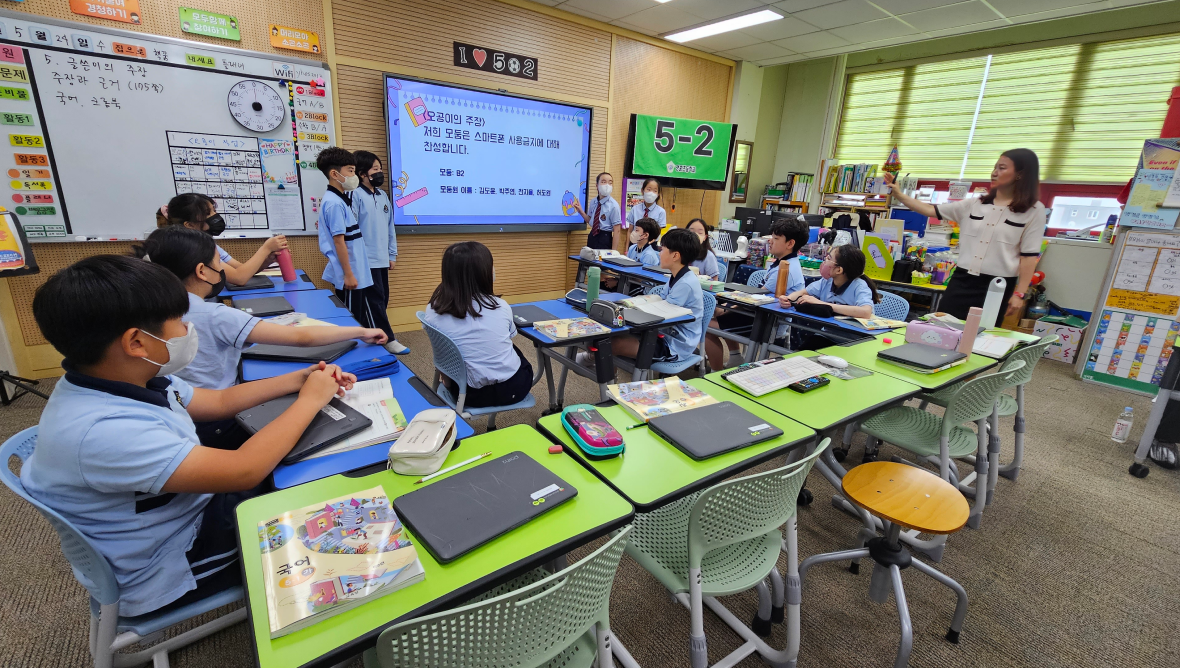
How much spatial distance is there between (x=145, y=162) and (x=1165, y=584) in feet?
19.7

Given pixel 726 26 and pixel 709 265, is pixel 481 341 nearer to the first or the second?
pixel 709 265

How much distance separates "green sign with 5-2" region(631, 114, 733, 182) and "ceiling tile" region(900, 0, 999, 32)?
2148 millimetres

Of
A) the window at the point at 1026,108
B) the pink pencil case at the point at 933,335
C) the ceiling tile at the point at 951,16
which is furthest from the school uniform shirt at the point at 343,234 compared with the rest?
the window at the point at 1026,108

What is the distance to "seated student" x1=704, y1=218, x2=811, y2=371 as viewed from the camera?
11.0ft

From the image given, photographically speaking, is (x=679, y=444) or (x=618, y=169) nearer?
(x=679, y=444)

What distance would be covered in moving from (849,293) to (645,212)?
3.22 m

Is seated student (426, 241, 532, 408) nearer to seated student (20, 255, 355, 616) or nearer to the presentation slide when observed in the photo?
seated student (20, 255, 355, 616)

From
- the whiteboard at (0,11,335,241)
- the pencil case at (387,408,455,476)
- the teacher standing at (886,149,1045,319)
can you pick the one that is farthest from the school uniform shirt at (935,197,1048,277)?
the whiteboard at (0,11,335,241)

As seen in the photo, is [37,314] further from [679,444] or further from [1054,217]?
[1054,217]

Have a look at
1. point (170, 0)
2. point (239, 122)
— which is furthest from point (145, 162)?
point (170, 0)

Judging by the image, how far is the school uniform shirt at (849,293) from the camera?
9.87ft

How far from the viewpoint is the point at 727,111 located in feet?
21.3

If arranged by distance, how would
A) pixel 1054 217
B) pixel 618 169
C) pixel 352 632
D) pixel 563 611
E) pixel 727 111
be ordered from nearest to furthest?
pixel 352 632 → pixel 563 611 → pixel 1054 217 → pixel 618 169 → pixel 727 111

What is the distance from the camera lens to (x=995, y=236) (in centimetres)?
280
